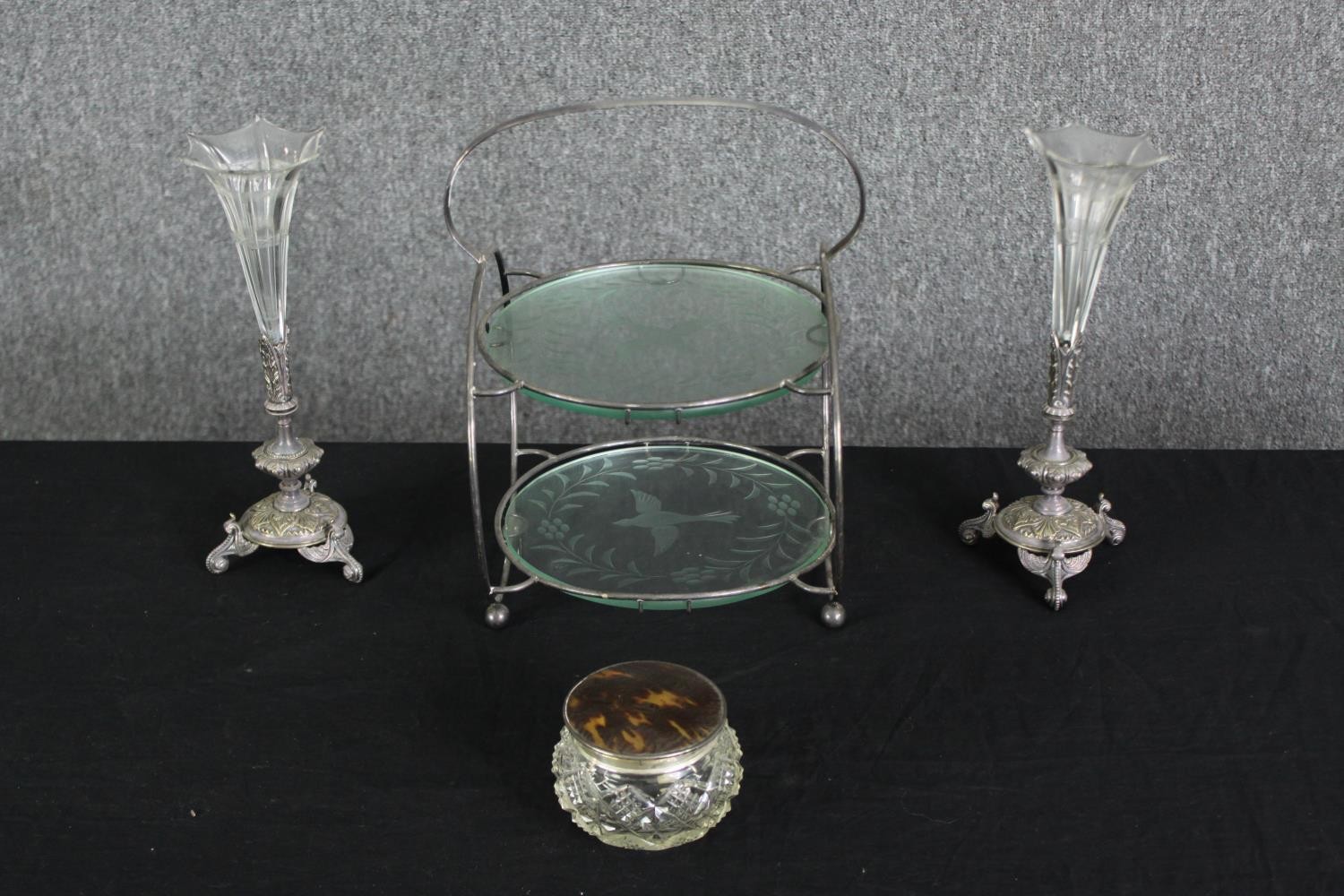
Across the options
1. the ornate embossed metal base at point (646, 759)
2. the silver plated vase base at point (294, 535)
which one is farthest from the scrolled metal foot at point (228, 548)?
the ornate embossed metal base at point (646, 759)

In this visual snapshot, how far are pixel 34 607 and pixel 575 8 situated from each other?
725 millimetres

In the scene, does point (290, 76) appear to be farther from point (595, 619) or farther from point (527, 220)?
point (595, 619)

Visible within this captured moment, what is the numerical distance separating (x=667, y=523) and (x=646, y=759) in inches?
14.4

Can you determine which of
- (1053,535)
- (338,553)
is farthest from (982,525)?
(338,553)

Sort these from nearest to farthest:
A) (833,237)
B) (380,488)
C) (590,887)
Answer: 1. (590,887)
2. (380,488)
3. (833,237)

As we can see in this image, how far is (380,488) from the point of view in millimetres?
1398

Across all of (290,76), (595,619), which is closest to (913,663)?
(595,619)

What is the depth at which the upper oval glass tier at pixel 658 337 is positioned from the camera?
1.12m

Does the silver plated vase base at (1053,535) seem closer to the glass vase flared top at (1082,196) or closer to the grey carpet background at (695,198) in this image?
the glass vase flared top at (1082,196)

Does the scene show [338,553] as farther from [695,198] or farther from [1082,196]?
[1082,196]

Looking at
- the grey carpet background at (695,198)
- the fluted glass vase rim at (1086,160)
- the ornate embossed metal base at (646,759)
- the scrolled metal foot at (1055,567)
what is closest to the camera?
the ornate embossed metal base at (646,759)

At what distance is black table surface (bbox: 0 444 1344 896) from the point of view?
94cm

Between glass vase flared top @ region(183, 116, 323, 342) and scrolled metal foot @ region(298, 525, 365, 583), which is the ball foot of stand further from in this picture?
glass vase flared top @ region(183, 116, 323, 342)

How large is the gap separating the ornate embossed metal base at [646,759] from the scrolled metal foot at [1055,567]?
363 mm
